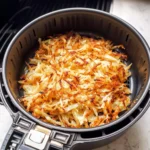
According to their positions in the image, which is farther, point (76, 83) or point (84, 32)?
point (84, 32)

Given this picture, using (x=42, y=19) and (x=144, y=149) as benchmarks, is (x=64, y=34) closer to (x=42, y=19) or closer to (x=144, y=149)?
(x=42, y=19)

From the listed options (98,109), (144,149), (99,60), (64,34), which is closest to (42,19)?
(64,34)

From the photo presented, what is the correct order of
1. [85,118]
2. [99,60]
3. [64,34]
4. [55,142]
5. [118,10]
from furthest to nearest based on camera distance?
[118,10], [64,34], [99,60], [85,118], [55,142]

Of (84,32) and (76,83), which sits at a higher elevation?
(84,32)

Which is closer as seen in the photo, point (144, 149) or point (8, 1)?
point (144, 149)
